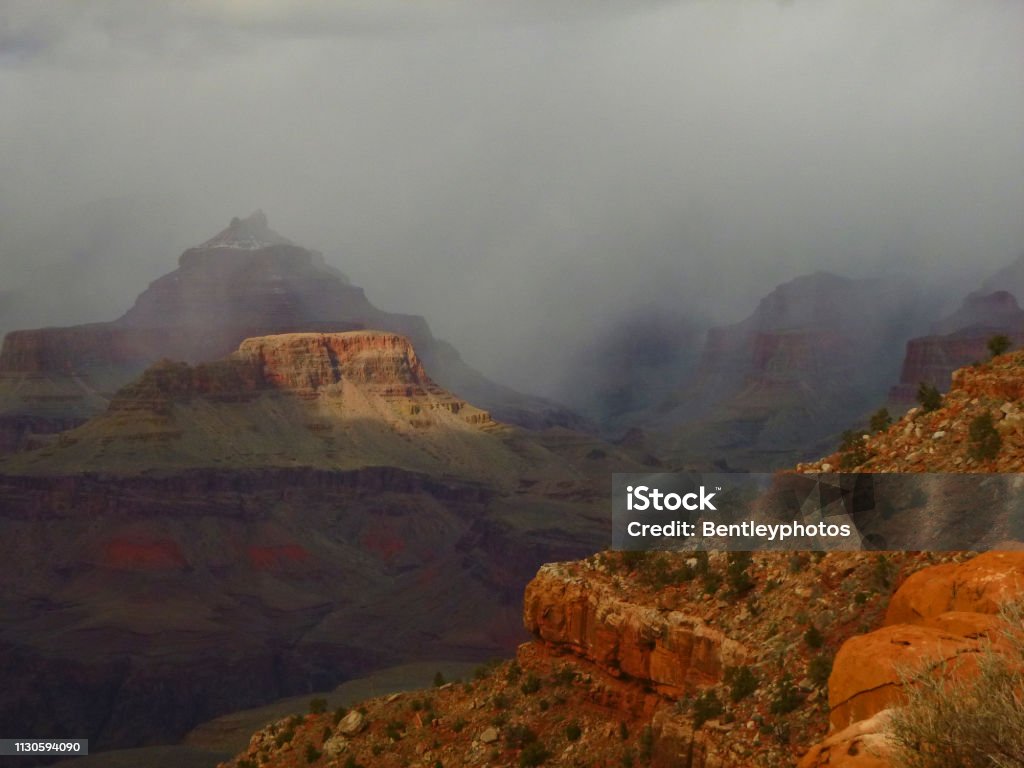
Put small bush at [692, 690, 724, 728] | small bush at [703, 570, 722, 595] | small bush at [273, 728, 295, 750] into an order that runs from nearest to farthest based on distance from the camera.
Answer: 1. small bush at [692, 690, 724, 728]
2. small bush at [703, 570, 722, 595]
3. small bush at [273, 728, 295, 750]

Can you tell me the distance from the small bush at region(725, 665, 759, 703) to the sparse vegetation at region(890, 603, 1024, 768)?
747 cm

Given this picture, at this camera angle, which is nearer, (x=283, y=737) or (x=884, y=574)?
(x=884, y=574)

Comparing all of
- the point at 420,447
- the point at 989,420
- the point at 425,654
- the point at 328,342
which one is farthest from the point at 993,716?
the point at 328,342

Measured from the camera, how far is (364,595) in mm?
152625

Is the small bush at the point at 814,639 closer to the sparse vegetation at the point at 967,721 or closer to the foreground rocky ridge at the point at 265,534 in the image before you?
the sparse vegetation at the point at 967,721

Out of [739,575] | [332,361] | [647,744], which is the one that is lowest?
[647,744]

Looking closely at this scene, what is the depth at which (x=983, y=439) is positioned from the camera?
27.8m

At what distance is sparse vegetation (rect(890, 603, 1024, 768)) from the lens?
54.8ft

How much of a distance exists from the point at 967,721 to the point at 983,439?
11.8m

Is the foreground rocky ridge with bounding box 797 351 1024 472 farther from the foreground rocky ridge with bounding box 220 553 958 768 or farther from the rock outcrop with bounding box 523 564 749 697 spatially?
the rock outcrop with bounding box 523 564 749 697

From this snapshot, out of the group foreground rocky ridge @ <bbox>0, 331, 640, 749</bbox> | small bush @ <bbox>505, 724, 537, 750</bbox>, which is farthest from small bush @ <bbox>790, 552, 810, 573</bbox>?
foreground rocky ridge @ <bbox>0, 331, 640, 749</bbox>

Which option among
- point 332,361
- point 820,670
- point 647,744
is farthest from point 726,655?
point 332,361

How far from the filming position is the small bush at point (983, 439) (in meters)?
27.6

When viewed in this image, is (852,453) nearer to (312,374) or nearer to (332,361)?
(312,374)
